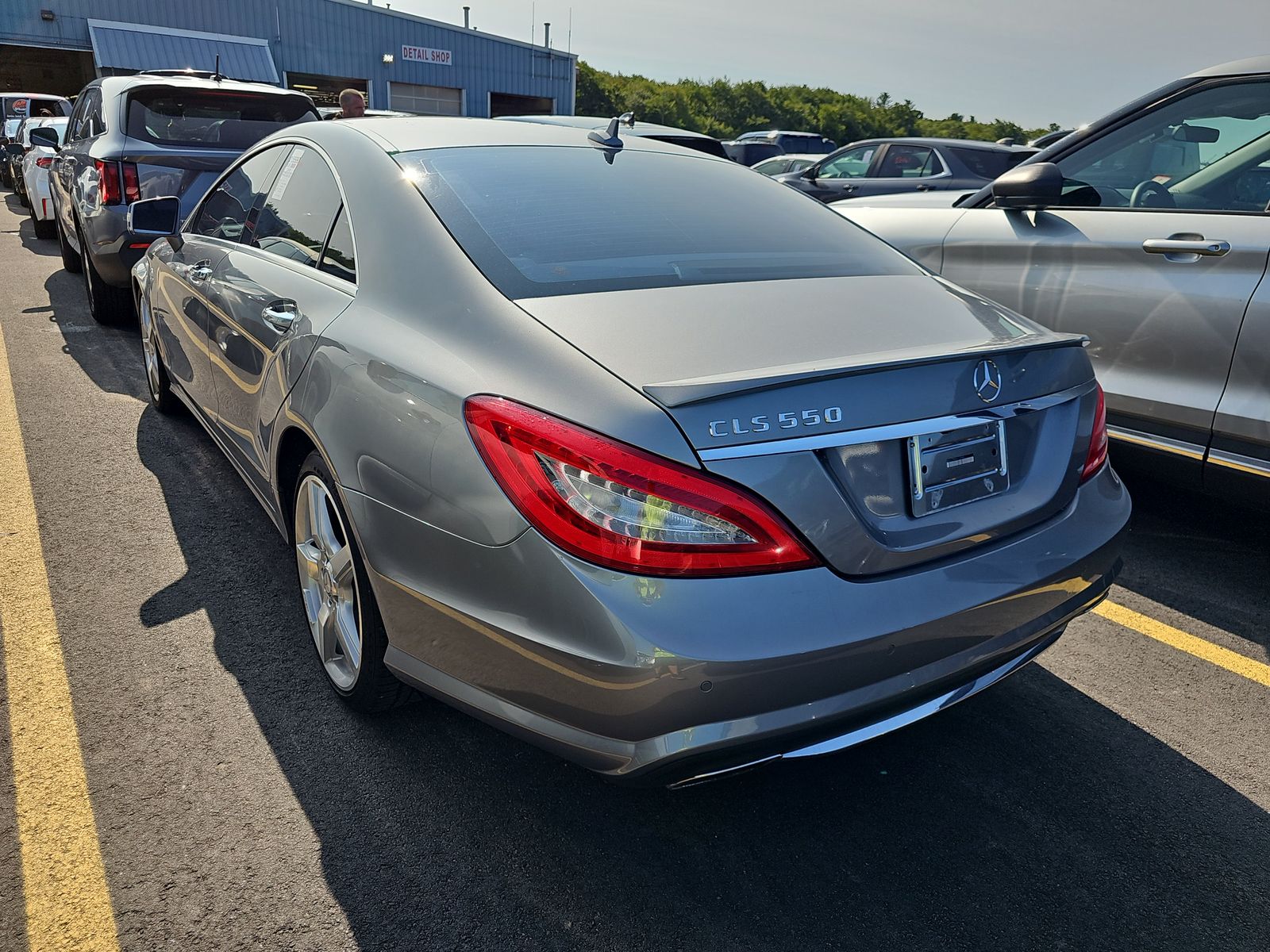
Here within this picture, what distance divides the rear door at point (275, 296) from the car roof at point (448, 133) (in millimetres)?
148

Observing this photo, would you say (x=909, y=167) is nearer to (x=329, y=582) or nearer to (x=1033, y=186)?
(x=1033, y=186)

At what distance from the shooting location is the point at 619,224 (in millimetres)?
2459

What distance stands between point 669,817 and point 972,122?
9655 centimetres

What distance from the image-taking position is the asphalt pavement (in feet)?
6.18

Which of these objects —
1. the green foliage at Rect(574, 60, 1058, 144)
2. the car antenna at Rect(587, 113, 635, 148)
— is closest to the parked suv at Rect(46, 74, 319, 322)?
the car antenna at Rect(587, 113, 635, 148)

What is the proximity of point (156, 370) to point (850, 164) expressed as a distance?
1018 centimetres

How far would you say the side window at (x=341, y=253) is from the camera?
246cm

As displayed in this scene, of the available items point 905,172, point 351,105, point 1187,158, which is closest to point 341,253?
point 1187,158

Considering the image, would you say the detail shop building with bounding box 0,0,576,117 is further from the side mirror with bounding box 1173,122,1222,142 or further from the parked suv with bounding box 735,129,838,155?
the side mirror with bounding box 1173,122,1222,142

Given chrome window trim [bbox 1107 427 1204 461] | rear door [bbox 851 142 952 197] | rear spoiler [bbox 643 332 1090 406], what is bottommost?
chrome window trim [bbox 1107 427 1204 461]

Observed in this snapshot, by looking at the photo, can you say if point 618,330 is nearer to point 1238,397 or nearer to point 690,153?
point 690,153

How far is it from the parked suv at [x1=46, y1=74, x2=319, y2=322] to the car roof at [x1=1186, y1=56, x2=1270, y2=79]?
515cm

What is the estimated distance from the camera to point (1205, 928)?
191 cm

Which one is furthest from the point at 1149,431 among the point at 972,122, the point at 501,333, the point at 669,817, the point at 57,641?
the point at 972,122
